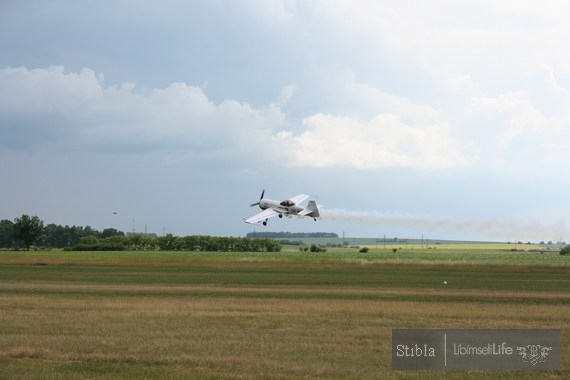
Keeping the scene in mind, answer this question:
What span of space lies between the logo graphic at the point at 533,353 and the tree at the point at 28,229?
172 m

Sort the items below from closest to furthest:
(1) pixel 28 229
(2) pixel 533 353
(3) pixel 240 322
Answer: (2) pixel 533 353 → (3) pixel 240 322 → (1) pixel 28 229

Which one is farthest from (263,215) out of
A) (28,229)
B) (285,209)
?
(28,229)

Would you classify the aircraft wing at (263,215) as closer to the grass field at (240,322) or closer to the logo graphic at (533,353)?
the grass field at (240,322)

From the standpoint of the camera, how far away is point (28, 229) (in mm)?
177250

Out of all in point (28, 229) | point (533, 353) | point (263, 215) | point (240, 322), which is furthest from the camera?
point (28, 229)

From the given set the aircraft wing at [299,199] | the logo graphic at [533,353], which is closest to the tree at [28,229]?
the aircraft wing at [299,199]

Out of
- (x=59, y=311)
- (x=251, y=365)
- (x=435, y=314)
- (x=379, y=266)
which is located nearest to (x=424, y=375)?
(x=251, y=365)

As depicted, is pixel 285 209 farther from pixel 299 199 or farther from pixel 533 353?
pixel 533 353

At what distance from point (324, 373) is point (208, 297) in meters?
22.0

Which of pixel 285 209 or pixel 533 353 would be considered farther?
pixel 285 209

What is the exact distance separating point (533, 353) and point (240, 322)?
1278cm

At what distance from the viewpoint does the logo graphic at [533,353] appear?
20.9m

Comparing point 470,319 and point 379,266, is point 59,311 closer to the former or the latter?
point 470,319

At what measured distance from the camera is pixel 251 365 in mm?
20500
